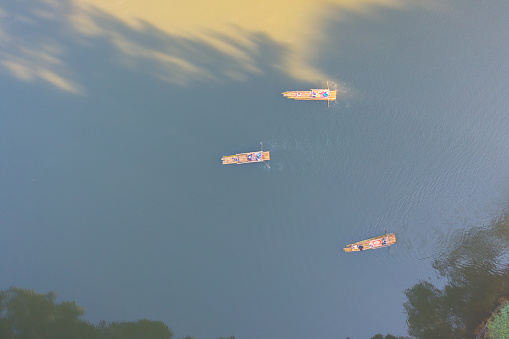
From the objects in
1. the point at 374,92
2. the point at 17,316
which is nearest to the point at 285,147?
the point at 374,92

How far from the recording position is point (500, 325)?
39.6 ft

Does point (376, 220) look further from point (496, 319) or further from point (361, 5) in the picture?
point (361, 5)

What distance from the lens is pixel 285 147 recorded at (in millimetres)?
12820

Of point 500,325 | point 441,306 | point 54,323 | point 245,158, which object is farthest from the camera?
point 441,306

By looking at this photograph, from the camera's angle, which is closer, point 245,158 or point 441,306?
point 245,158

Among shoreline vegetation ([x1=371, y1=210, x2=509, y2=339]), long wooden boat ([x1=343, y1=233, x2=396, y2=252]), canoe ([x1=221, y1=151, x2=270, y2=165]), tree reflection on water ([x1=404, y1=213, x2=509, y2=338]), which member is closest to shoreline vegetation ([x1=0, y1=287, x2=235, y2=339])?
canoe ([x1=221, y1=151, x2=270, y2=165])

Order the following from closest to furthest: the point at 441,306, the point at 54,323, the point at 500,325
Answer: the point at 500,325, the point at 54,323, the point at 441,306

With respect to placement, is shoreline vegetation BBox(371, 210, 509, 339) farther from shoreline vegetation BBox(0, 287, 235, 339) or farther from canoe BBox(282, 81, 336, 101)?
shoreline vegetation BBox(0, 287, 235, 339)

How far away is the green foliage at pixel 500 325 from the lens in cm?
1194

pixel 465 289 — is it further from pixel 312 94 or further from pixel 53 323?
pixel 53 323

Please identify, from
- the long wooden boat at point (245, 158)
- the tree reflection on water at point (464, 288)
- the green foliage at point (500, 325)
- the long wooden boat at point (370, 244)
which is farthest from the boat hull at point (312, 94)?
the green foliage at point (500, 325)

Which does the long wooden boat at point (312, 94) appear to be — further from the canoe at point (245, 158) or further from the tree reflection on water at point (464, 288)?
the tree reflection on water at point (464, 288)

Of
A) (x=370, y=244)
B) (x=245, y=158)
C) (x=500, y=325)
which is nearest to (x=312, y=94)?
(x=245, y=158)

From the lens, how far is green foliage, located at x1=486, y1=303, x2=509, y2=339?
11938 mm
